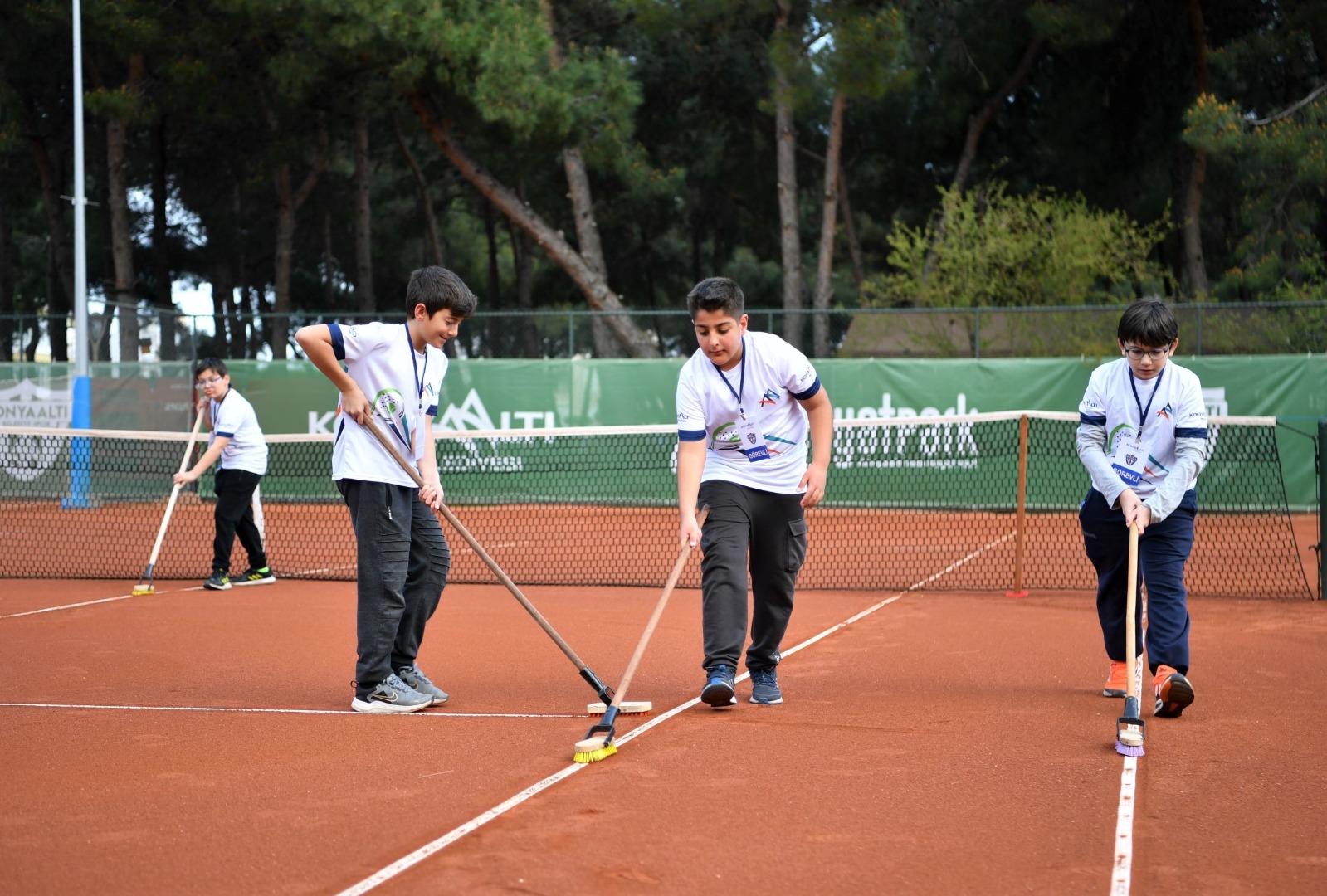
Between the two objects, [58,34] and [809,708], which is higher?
[58,34]

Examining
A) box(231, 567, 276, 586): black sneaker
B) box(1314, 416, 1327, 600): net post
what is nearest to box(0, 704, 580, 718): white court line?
box(231, 567, 276, 586): black sneaker

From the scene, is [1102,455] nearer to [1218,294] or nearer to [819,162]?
[1218,294]

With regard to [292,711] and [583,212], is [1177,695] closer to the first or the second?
[292,711]

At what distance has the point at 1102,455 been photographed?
564 cm

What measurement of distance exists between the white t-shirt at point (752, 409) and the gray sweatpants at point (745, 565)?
0.08 meters

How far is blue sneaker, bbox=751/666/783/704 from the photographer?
5738 millimetres

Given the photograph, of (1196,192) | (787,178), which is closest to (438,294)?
(787,178)

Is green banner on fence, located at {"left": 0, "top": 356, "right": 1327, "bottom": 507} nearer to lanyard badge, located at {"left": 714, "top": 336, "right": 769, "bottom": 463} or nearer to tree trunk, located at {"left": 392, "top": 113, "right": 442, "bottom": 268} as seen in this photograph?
lanyard badge, located at {"left": 714, "top": 336, "right": 769, "bottom": 463}

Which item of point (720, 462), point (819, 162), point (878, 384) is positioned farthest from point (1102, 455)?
point (819, 162)

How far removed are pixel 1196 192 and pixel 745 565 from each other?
21597 mm

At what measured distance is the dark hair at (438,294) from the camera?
5.40 metres

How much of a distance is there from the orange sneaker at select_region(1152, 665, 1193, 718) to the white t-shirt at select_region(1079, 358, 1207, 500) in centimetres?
72

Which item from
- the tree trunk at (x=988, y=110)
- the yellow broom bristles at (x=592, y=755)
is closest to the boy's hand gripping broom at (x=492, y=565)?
the yellow broom bristles at (x=592, y=755)

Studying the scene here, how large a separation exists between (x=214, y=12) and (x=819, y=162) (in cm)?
1710
